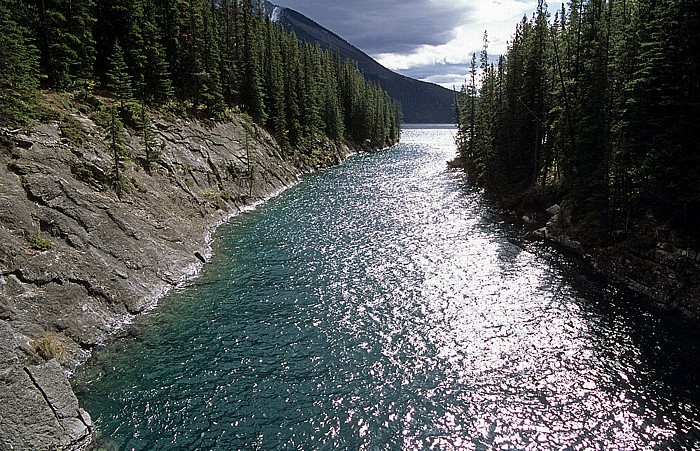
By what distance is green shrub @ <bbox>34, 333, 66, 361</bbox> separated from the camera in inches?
621

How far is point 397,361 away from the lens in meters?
17.8

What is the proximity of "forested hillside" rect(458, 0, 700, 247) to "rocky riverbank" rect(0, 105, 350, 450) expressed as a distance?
2968 cm

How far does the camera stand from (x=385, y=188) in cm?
5988

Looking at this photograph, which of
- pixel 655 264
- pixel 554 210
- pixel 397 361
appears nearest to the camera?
pixel 397 361

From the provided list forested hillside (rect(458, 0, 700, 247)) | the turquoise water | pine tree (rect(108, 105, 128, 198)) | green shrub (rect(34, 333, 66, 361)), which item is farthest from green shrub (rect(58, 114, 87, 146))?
forested hillside (rect(458, 0, 700, 247))

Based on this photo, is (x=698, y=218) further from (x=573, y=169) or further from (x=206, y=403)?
(x=206, y=403)

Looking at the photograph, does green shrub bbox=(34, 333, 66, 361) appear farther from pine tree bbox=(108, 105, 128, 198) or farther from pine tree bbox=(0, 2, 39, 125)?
pine tree bbox=(0, 2, 39, 125)

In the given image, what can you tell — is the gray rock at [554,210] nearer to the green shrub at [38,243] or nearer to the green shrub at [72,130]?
the green shrub at [38,243]

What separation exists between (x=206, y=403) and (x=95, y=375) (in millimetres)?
5202

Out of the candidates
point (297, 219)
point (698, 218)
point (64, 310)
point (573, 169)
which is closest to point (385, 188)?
point (297, 219)

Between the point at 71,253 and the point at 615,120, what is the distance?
117ft

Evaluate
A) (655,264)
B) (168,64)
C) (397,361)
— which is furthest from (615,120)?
(168,64)

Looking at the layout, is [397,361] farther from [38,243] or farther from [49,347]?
[38,243]

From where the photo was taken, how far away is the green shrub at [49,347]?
51.7ft
